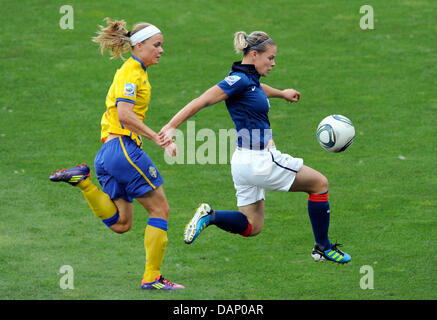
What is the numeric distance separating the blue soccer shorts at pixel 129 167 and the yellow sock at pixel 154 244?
0.36 metres

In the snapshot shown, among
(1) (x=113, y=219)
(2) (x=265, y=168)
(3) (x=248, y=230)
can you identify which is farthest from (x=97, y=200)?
(2) (x=265, y=168)

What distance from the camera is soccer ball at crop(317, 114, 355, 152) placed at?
8.16 metres

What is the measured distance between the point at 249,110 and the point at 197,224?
1.30 m

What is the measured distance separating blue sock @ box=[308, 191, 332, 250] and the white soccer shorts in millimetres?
397

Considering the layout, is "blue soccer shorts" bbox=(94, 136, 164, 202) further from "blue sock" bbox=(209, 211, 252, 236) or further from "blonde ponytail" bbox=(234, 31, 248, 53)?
"blonde ponytail" bbox=(234, 31, 248, 53)

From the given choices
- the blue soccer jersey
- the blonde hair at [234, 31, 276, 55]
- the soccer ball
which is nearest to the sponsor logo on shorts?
the blue soccer jersey

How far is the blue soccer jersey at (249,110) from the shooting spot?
761 cm

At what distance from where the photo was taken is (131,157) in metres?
7.57

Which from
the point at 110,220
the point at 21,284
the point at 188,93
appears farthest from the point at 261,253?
the point at 188,93

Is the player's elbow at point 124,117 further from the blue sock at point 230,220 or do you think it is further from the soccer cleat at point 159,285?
the soccer cleat at point 159,285

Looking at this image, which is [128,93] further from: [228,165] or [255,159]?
[228,165]

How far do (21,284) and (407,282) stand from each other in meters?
4.11

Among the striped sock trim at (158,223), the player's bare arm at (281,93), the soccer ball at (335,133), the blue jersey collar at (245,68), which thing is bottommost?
the striped sock trim at (158,223)

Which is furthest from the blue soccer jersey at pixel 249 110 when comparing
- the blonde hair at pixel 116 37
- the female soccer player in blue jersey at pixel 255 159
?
the blonde hair at pixel 116 37
